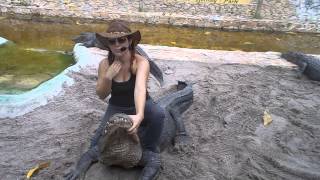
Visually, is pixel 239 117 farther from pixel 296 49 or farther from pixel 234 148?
pixel 296 49

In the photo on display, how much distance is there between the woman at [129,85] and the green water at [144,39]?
117 inches

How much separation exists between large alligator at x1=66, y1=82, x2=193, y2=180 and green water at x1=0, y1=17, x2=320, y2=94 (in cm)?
245

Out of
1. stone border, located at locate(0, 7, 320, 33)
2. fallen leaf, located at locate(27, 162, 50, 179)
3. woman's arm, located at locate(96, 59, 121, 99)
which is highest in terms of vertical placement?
woman's arm, located at locate(96, 59, 121, 99)

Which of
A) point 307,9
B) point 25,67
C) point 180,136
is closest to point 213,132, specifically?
point 180,136

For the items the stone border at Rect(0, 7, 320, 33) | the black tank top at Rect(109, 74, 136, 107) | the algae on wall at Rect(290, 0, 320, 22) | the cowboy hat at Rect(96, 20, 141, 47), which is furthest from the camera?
the algae on wall at Rect(290, 0, 320, 22)

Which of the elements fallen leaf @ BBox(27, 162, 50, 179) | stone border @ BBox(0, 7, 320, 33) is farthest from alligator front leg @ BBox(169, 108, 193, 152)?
stone border @ BBox(0, 7, 320, 33)

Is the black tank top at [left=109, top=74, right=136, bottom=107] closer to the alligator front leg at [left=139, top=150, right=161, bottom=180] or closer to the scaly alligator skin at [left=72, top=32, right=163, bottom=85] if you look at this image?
the alligator front leg at [left=139, top=150, right=161, bottom=180]

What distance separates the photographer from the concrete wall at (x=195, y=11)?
9977 millimetres

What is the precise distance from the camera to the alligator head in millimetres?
2732

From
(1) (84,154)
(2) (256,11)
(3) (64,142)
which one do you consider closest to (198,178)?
(1) (84,154)

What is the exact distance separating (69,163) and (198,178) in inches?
42.4

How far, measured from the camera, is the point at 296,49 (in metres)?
8.88

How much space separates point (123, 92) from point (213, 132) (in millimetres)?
1352

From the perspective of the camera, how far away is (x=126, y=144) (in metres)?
2.95
